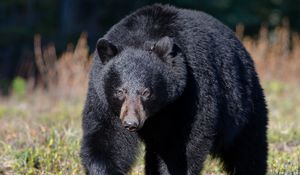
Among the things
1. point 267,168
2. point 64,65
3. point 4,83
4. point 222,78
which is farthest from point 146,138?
point 4,83

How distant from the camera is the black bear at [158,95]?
192 inches

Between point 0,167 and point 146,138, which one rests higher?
point 146,138

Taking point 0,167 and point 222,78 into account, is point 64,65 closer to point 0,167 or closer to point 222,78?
point 0,167

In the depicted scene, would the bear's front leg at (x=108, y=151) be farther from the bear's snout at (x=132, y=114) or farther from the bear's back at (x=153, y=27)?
the bear's back at (x=153, y=27)

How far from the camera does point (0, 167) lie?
19.9ft

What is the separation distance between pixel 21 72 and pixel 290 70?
28.7 ft

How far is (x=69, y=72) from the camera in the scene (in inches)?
484

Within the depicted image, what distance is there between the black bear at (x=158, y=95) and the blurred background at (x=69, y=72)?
104 cm

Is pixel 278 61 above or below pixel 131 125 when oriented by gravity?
below

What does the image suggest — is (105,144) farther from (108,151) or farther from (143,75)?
(143,75)

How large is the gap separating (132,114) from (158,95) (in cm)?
29

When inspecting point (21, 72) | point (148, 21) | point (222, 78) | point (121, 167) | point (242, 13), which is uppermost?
point (148, 21)

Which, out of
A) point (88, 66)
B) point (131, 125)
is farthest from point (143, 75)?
point (88, 66)

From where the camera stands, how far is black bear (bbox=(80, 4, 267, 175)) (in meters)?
4.88
